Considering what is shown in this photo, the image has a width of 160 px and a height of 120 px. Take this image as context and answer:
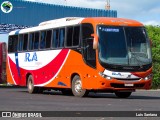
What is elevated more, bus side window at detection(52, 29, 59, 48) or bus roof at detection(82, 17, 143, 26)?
bus roof at detection(82, 17, 143, 26)

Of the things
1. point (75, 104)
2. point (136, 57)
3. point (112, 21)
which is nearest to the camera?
point (75, 104)

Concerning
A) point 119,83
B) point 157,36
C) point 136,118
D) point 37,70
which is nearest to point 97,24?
point 119,83

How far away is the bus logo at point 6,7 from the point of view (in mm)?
44250

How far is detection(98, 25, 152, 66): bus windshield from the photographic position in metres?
23.1

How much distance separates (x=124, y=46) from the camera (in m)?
23.4

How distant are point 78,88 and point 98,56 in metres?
2.02

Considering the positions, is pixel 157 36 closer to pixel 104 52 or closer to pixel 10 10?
pixel 10 10

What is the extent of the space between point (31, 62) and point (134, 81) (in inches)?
270

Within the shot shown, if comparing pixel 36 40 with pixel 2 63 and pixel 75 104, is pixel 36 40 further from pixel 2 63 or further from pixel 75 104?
pixel 75 104

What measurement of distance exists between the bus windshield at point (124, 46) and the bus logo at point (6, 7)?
2190 centimetres

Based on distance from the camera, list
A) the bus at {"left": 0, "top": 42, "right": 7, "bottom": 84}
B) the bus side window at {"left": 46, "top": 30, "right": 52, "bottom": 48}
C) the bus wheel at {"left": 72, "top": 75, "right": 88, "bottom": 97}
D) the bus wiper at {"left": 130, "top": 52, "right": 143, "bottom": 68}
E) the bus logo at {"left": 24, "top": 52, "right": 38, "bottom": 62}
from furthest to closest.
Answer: the bus at {"left": 0, "top": 42, "right": 7, "bottom": 84} → the bus logo at {"left": 24, "top": 52, "right": 38, "bottom": 62} → the bus side window at {"left": 46, "top": 30, "right": 52, "bottom": 48} → the bus wheel at {"left": 72, "top": 75, "right": 88, "bottom": 97} → the bus wiper at {"left": 130, "top": 52, "right": 143, "bottom": 68}

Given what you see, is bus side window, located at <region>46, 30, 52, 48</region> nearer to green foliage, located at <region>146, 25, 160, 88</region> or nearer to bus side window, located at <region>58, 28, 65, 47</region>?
bus side window, located at <region>58, 28, 65, 47</region>

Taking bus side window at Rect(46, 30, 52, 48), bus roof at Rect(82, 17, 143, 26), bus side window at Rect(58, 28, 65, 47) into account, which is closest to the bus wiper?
bus roof at Rect(82, 17, 143, 26)

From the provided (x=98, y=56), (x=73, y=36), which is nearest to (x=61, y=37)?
(x=73, y=36)
